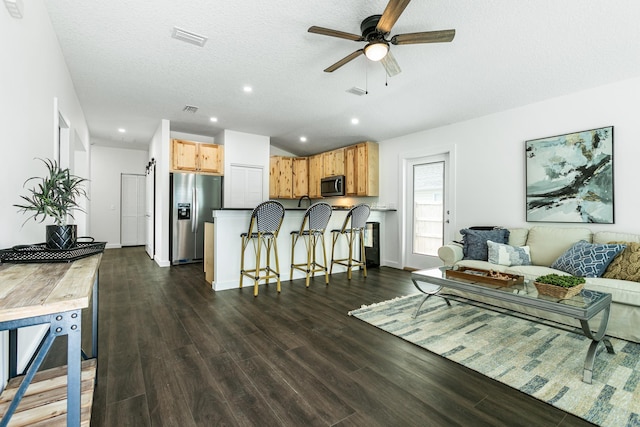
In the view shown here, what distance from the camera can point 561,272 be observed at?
2.94 m

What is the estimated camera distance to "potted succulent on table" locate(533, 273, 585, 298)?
6.77ft

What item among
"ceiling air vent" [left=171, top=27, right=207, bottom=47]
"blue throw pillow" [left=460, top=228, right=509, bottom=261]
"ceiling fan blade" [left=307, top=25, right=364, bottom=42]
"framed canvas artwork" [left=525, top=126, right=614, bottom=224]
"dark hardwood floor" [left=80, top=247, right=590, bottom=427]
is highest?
"ceiling air vent" [left=171, top=27, right=207, bottom=47]

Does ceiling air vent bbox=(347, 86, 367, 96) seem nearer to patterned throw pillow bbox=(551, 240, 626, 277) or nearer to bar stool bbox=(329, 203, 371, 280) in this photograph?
bar stool bbox=(329, 203, 371, 280)

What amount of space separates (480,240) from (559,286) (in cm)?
172

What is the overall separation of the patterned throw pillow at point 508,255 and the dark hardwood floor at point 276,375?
1.70 metres

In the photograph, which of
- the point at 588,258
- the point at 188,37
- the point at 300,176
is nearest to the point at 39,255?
the point at 188,37

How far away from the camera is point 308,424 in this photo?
1469 mm

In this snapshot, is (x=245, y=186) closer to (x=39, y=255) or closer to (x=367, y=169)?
(x=367, y=169)

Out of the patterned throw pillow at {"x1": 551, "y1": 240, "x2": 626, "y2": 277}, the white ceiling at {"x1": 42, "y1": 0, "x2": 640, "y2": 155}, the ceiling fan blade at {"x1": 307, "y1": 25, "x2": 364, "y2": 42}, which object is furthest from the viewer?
the patterned throw pillow at {"x1": 551, "y1": 240, "x2": 626, "y2": 277}

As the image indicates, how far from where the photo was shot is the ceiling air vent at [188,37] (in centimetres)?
259

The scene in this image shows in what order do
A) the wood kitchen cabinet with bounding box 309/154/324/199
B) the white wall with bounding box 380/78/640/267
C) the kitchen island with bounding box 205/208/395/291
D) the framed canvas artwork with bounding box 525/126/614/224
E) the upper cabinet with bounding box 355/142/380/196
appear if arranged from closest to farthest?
the white wall with bounding box 380/78/640/267 → the framed canvas artwork with bounding box 525/126/614/224 → the kitchen island with bounding box 205/208/395/291 → the upper cabinet with bounding box 355/142/380/196 → the wood kitchen cabinet with bounding box 309/154/324/199

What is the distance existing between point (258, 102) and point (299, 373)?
12.1ft

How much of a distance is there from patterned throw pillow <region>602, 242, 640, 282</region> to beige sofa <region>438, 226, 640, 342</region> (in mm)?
132

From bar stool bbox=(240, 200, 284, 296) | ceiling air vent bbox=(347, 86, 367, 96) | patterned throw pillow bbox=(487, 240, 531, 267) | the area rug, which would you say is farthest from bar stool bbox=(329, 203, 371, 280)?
patterned throw pillow bbox=(487, 240, 531, 267)
